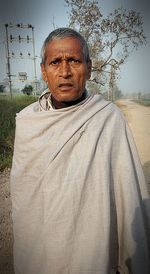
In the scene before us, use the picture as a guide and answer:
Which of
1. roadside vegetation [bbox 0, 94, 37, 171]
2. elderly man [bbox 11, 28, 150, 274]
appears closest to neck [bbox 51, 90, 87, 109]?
elderly man [bbox 11, 28, 150, 274]

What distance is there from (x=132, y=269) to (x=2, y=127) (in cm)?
788

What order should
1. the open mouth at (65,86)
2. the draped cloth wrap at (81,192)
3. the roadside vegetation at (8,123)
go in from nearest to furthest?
the draped cloth wrap at (81,192) → the open mouth at (65,86) → the roadside vegetation at (8,123)

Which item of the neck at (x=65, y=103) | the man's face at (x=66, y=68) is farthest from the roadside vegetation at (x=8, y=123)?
the man's face at (x=66, y=68)

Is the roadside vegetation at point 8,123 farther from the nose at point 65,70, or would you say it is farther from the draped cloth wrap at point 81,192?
the nose at point 65,70

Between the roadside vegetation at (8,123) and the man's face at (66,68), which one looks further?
the roadside vegetation at (8,123)

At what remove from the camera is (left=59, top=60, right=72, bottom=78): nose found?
2011 millimetres

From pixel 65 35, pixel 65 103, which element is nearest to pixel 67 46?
pixel 65 35

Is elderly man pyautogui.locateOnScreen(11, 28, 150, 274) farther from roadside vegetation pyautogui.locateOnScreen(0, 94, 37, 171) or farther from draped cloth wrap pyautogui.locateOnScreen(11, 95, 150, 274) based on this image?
roadside vegetation pyautogui.locateOnScreen(0, 94, 37, 171)

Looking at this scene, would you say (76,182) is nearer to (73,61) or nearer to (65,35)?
(73,61)

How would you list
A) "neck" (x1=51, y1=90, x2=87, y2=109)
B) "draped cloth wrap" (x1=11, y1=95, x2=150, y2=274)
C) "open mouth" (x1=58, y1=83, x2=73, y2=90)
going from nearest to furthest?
"draped cloth wrap" (x1=11, y1=95, x2=150, y2=274)
"open mouth" (x1=58, y1=83, x2=73, y2=90)
"neck" (x1=51, y1=90, x2=87, y2=109)

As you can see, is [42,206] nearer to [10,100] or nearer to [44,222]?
[44,222]

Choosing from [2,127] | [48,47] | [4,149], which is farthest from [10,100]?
[48,47]

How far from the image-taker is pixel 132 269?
2.10m

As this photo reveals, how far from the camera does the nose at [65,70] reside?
6.60 feet
